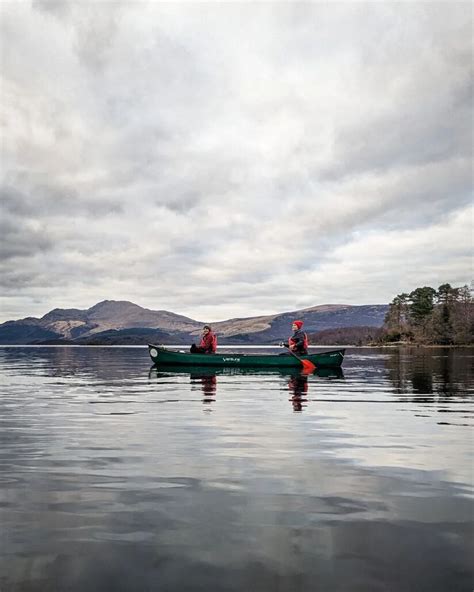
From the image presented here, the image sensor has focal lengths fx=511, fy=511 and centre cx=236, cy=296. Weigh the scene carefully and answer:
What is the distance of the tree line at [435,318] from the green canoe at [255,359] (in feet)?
405

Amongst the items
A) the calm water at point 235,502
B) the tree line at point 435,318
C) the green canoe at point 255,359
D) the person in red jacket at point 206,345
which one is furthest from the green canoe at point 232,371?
the tree line at point 435,318

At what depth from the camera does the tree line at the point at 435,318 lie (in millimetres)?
154125

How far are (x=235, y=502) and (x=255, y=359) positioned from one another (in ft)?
112

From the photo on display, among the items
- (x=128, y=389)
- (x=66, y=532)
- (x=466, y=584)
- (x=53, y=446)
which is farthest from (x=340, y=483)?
(x=128, y=389)

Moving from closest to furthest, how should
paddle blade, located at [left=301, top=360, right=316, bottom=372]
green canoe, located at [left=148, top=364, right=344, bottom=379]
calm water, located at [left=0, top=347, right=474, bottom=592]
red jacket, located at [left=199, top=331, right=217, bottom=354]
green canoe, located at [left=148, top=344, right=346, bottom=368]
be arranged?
calm water, located at [left=0, top=347, right=474, bottom=592] < green canoe, located at [left=148, top=364, right=344, bottom=379] < paddle blade, located at [left=301, top=360, right=316, bottom=372] < green canoe, located at [left=148, top=344, right=346, bottom=368] < red jacket, located at [left=199, top=331, right=217, bottom=354]

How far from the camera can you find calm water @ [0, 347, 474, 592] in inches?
217

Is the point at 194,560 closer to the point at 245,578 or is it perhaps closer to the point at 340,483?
the point at 245,578

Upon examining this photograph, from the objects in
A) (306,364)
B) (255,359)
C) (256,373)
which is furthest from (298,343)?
(256,373)

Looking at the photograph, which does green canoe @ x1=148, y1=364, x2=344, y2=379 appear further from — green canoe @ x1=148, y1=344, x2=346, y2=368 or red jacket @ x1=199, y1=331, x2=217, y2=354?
red jacket @ x1=199, y1=331, x2=217, y2=354

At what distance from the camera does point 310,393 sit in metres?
25.5

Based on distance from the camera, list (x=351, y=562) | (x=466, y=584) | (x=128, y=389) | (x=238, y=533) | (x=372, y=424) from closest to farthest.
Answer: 1. (x=466, y=584)
2. (x=351, y=562)
3. (x=238, y=533)
4. (x=372, y=424)
5. (x=128, y=389)

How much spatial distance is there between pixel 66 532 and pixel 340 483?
4.86 metres

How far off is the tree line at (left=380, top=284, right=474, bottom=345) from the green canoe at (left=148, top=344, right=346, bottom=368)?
12350 centimetres

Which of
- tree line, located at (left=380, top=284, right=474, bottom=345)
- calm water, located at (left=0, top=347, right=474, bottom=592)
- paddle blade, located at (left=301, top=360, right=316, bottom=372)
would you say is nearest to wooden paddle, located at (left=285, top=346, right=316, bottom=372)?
paddle blade, located at (left=301, top=360, right=316, bottom=372)
